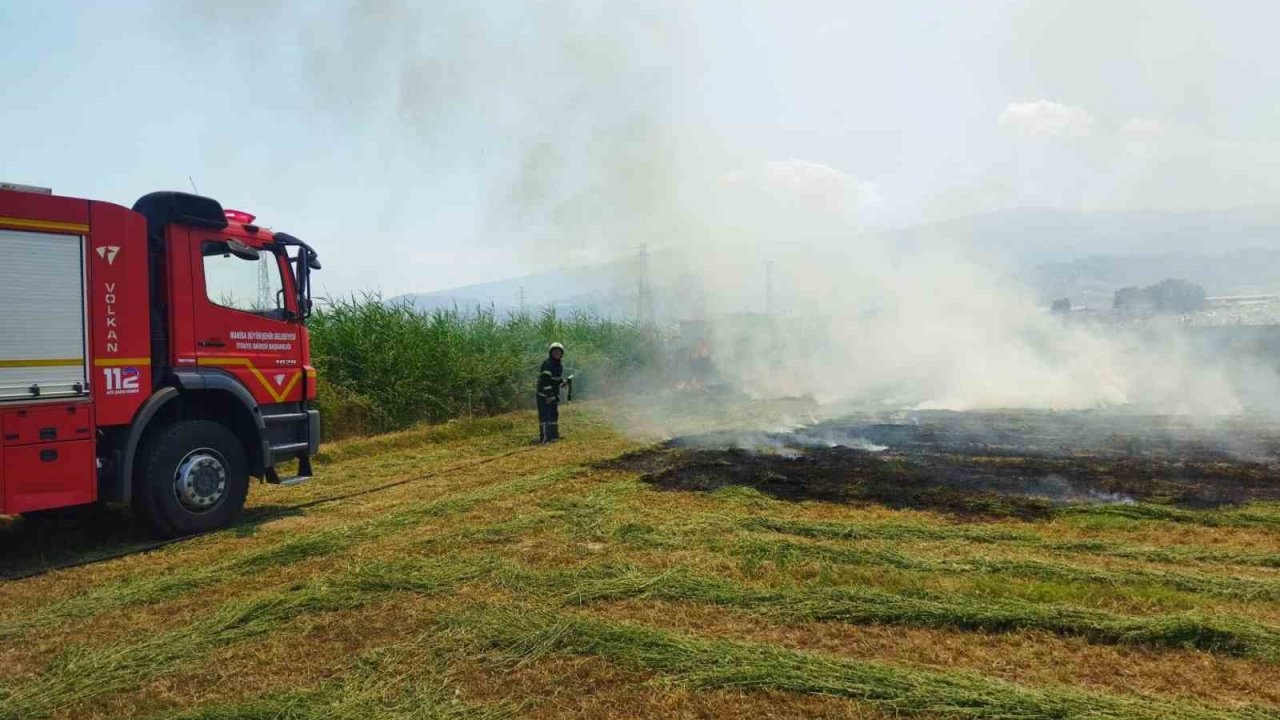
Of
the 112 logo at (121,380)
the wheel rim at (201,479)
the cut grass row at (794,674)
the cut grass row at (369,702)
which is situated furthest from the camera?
the wheel rim at (201,479)

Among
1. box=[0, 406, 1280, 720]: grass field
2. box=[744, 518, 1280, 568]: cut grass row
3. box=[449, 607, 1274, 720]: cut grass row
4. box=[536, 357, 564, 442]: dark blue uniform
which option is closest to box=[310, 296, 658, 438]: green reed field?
box=[536, 357, 564, 442]: dark blue uniform

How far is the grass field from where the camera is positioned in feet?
13.2

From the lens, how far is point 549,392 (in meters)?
14.3

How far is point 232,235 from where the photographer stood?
812cm

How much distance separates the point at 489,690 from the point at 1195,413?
19.1 m

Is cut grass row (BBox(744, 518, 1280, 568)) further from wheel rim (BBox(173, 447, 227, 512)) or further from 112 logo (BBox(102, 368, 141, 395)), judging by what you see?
112 logo (BBox(102, 368, 141, 395))

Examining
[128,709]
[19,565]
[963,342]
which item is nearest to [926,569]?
[128,709]

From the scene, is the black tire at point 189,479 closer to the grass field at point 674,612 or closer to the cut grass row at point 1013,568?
the grass field at point 674,612

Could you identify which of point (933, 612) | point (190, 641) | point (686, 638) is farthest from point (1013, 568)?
point (190, 641)

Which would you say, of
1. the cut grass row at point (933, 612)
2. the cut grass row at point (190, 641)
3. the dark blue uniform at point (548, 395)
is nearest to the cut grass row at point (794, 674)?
the cut grass row at point (933, 612)

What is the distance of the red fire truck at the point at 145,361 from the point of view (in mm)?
6371

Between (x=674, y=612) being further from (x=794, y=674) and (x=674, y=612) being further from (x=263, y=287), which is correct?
(x=263, y=287)

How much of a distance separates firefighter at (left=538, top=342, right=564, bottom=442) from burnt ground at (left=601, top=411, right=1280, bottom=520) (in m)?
2.48

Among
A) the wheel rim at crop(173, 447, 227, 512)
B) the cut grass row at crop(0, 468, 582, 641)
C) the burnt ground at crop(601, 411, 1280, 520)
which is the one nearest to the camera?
the cut grass row at crop(0, 468, 582, 641)
